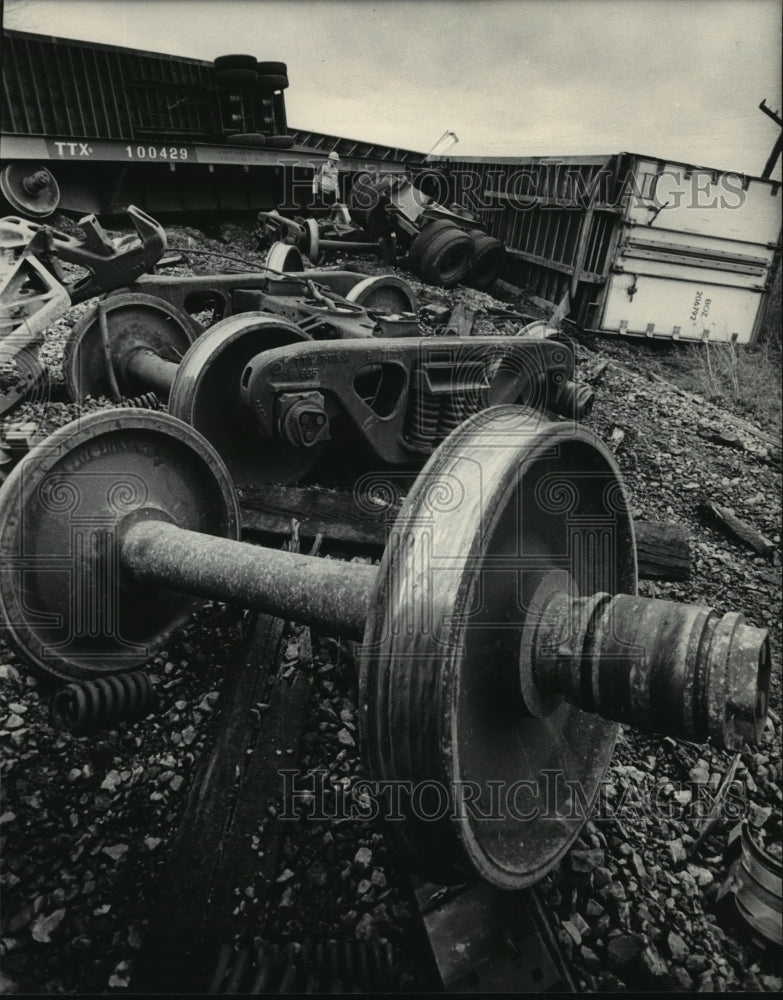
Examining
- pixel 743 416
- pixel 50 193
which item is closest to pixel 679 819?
pixel 743 416

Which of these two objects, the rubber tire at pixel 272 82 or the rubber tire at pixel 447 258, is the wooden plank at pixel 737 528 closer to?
the rubber tire at pixel 447 258

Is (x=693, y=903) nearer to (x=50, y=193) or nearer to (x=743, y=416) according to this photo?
(x=743, y=416)

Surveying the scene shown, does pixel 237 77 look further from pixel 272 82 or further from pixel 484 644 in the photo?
pixel 484 644

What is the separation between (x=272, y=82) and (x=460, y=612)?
37.1 feet

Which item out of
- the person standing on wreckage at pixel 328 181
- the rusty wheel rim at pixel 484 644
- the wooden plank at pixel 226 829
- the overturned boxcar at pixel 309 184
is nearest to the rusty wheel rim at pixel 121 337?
the wooden plank at pixel 226 829

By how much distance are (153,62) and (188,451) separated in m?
9.27

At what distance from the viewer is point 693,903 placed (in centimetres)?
207

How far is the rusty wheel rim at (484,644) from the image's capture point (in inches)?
52.2

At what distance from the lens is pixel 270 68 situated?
1034 cm

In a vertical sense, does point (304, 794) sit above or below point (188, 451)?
below

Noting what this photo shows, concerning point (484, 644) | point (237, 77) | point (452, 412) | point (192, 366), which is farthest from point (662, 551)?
point (237, 77)

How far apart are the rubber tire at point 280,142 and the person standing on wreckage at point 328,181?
89cm

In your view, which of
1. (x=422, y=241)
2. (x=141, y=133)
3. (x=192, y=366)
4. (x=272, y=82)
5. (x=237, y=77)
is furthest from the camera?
(x=272, y=82)

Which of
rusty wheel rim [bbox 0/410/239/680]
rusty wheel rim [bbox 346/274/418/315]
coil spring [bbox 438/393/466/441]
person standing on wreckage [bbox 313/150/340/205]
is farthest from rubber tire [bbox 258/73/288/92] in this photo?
rusty wheel rim [bbox 0/410/239/680]
